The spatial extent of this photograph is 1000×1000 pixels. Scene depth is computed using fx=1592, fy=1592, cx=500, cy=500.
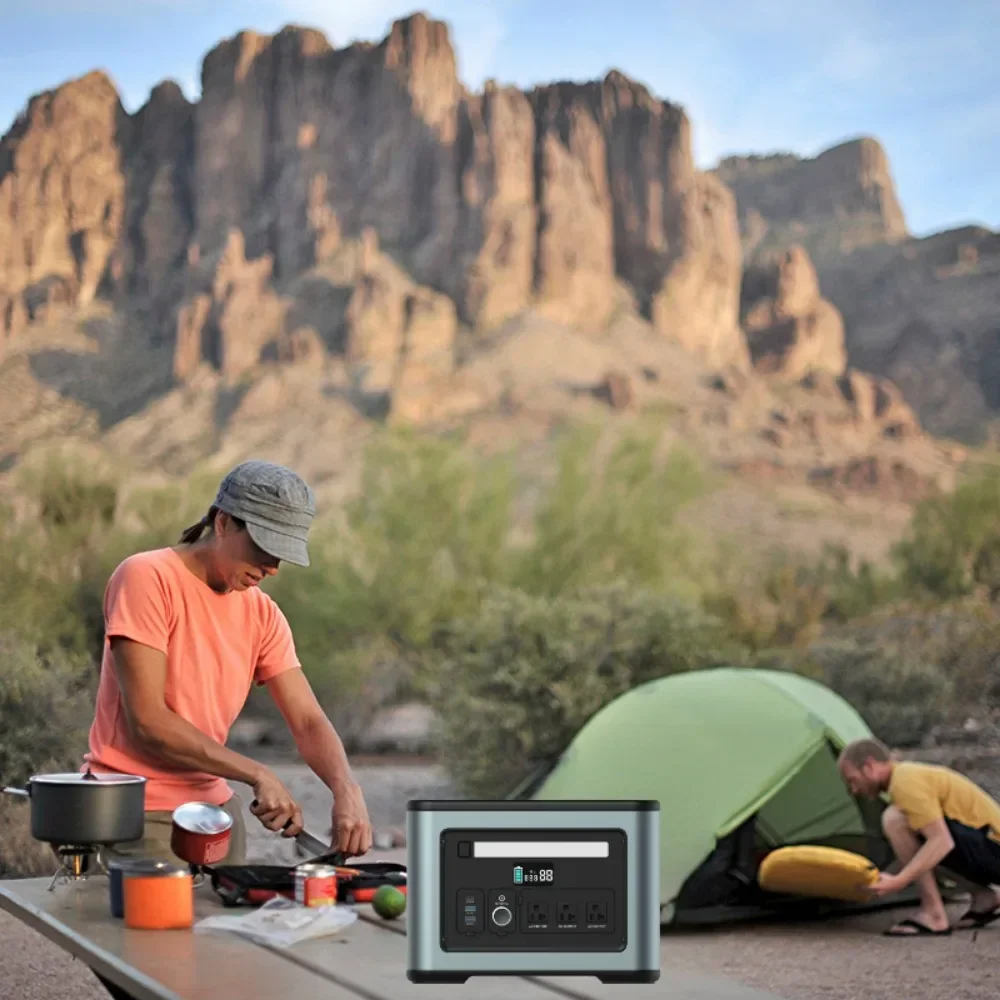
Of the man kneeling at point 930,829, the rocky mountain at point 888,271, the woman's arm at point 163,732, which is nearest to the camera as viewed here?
the woman's arm at point 163,732

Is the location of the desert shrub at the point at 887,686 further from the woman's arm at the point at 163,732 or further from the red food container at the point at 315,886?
the red food container at the point at 315,886

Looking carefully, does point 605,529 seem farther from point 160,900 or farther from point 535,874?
point 535,874

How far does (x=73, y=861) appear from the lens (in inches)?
121

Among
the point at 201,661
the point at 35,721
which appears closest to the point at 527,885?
the point at 201,661

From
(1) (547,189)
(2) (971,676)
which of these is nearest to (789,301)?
(1) (547,189)

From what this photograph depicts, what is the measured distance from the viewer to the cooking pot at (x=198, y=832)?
2971 mm

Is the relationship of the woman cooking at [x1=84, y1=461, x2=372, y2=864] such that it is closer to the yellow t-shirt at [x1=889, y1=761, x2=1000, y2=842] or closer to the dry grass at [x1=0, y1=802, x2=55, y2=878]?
the yellow t-shirt at [x1=889, y1=761, x2=1000, y2=842]

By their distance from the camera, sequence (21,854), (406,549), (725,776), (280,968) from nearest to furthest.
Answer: (280,968)
(725,776)
(21,854)
(406,549)

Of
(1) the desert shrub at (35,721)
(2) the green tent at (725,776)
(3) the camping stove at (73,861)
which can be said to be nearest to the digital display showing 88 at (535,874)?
(3) the camping stove at (73,861)

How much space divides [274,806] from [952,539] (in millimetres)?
25546

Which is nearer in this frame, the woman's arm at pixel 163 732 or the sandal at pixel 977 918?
the woman's arm at pixel 163 732

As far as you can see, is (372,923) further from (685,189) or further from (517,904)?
(685,189)

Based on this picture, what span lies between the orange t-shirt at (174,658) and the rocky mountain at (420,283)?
5612cm

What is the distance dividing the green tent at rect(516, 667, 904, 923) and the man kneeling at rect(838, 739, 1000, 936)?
0.70m
